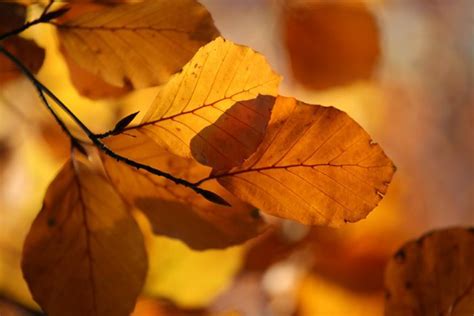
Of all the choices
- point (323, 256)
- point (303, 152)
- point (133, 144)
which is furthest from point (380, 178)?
point (323, 256)

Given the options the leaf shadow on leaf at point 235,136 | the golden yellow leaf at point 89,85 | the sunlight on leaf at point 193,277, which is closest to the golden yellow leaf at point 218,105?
the leaf shadow on leaf at point 235,136

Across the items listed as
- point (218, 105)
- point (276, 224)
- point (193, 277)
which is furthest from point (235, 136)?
point (276, 224)

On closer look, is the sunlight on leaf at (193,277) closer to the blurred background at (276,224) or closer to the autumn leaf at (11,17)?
the blurred background at (276,224)

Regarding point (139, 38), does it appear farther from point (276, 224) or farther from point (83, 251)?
point (276, 224)

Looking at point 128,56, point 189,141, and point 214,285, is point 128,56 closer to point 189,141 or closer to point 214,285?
point 189,141

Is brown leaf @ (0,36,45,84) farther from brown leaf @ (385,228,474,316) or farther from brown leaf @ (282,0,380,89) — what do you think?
brown leaf @ (282,0,380,89)

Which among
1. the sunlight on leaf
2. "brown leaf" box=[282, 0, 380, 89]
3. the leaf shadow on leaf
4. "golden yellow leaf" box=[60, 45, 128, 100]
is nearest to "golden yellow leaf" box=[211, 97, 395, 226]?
the leaf shadow on leaf
